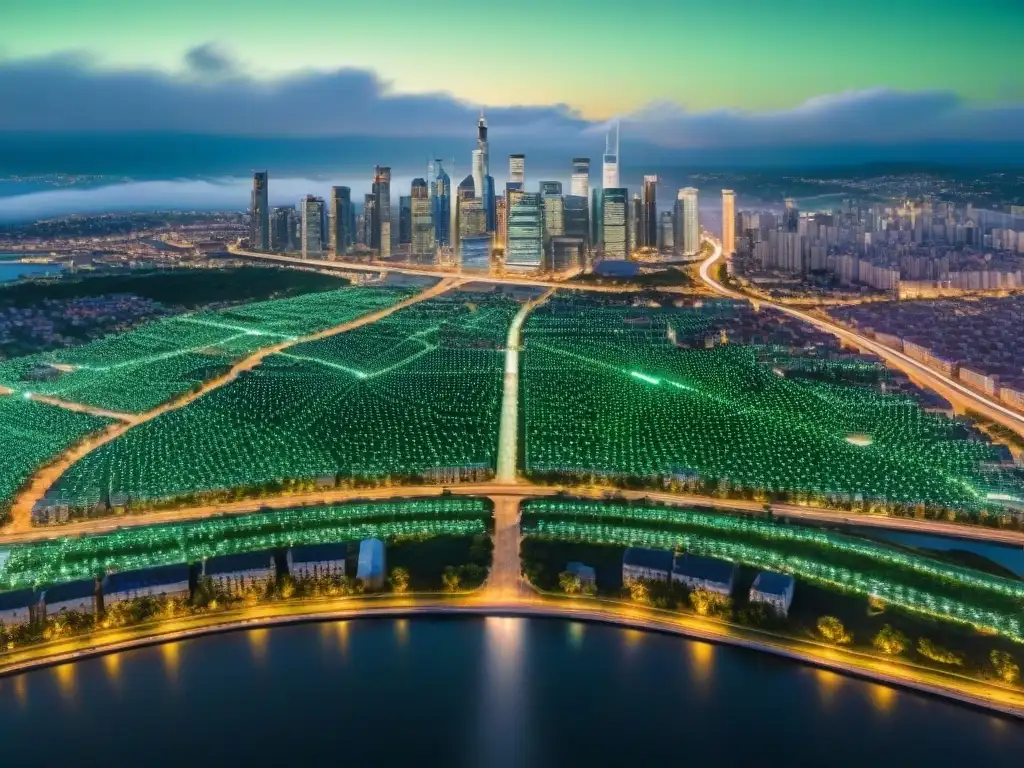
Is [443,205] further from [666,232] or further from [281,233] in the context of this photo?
[666,232]

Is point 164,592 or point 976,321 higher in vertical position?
point 976,321

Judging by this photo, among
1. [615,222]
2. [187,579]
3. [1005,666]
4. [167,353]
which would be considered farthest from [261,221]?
[1005,666]

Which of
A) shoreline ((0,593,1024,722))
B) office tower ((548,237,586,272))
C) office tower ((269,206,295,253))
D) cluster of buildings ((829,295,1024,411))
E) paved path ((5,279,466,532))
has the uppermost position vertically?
office tower ((269,206,295,253))

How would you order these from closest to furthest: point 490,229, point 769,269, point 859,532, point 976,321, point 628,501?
point 859,532 < point 628,501 < point 976,321 < point 769,269 < point 490,229

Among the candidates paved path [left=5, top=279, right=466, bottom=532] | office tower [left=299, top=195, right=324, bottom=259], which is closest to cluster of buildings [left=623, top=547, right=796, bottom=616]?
paved path [left=5, top=279, right=466, bottom=532]

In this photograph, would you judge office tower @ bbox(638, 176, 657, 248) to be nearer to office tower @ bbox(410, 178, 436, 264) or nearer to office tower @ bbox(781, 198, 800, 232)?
office tower @ bbox(781, 198, 800, 232)

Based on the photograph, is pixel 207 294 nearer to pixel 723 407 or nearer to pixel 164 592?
pixel 723 407

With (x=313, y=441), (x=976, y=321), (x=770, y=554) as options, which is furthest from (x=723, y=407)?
(x=976, y=321)
